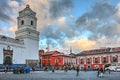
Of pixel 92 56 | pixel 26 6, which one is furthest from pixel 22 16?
pixel 92 56

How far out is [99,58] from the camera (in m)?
83.9

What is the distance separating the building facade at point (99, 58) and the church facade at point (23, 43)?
1999 cm

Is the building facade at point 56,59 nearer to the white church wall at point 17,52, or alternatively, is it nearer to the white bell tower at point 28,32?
the white bell tower at point 28,32

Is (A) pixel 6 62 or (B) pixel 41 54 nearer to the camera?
(A) pixel 6 62

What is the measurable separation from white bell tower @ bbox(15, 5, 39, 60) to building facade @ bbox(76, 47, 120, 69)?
19.4 meters

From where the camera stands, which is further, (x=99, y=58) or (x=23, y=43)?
(x=99, y=58)

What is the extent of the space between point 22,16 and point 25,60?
1403cm

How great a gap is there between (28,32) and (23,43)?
3723 mm

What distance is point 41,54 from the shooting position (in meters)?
101

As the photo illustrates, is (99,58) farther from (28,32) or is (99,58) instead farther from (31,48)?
(28,32)

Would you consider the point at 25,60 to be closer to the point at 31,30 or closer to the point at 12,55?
the point at 12,55

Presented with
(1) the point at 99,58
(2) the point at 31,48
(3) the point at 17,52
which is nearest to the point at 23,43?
(2) the point at 31,48

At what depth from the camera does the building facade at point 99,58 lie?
78.9 m

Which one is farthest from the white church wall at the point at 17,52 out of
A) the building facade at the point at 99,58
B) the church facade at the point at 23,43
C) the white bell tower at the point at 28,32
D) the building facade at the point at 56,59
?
the building facade at the point at 56,59
